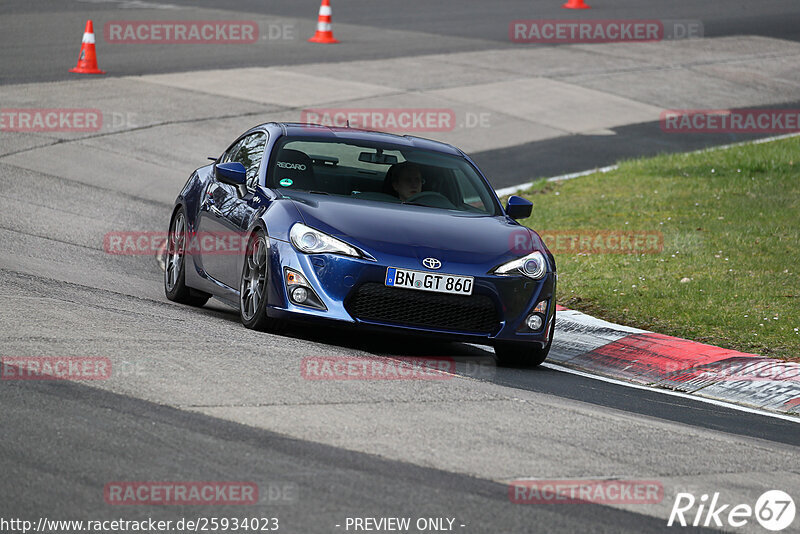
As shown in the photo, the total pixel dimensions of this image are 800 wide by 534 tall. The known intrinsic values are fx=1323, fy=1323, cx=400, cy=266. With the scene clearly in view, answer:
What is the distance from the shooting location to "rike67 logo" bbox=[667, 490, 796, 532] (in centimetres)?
533

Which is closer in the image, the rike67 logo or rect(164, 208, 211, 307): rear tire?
the rike67 logo

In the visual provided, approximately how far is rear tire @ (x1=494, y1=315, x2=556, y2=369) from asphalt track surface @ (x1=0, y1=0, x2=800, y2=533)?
0.12m

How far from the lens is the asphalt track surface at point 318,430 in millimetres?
5109

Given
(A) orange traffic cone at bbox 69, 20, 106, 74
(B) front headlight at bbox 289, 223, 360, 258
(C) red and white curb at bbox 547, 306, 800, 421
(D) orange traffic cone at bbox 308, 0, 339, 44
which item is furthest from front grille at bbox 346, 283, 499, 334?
(D) orange traffic cone at bbox 308, 0, 339, 44

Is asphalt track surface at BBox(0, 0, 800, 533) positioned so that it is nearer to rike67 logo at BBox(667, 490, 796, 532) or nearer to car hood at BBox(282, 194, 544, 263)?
rike67 logo at BBox(667, 490, 796, 532)

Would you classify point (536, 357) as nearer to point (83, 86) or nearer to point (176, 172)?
point (176, 172)

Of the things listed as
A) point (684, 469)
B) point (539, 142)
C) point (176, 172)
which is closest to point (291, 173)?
point (684, 469)

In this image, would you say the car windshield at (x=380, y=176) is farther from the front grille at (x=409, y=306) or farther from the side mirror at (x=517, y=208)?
the front grille at (x=409, y=306)

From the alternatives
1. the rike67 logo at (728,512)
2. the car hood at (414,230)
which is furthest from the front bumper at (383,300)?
the rike67 logo at (728,512)

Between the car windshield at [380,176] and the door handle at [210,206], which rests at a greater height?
the car windshield at [380,176]

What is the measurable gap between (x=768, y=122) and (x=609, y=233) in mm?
10411

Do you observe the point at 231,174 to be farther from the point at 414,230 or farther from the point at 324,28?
the point at 324,28

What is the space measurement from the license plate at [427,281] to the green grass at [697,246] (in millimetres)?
2572

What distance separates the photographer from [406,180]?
9.68m
